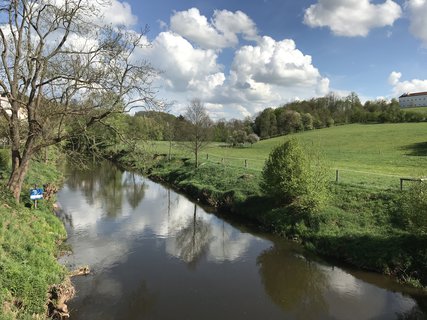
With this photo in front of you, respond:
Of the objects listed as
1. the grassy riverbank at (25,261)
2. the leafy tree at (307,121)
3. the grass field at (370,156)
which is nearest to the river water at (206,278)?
the grassy riverbank at (25,261)

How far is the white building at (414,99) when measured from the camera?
155 meters

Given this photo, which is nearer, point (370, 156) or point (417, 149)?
point (370, 156)

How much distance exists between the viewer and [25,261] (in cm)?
1137

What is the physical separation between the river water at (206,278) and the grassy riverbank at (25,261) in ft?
4.18

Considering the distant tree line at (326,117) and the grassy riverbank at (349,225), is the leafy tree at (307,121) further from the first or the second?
the grassy riverbank at (349,225)

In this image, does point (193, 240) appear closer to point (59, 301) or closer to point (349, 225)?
point (349, 225)

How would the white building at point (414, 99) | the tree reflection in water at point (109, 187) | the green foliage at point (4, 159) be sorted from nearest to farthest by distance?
the green foliage at point (4, 159) → the tree reflection in water at point (109, 187) → the white building at point (414, 99)

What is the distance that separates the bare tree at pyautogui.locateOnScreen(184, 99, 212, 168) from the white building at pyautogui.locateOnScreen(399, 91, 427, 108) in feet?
462

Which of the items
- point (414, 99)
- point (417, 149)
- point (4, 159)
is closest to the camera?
point (4, 159)

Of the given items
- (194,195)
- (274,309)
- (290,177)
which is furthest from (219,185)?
(274,309)

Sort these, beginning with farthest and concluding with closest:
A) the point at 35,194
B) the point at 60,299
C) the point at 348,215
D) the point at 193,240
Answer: the point at 193,240
the point at 348,215
the point at 35,194
the point at 60,299

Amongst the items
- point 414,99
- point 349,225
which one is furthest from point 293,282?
point 414,99

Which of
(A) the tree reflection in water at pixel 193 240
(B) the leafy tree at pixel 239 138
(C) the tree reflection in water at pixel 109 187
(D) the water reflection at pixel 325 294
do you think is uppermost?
(B) the leafy tree at pixel 239 138

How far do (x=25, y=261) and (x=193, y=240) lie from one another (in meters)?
10.2
